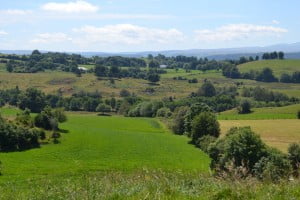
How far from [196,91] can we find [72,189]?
185m

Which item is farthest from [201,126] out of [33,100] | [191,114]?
[33,100]

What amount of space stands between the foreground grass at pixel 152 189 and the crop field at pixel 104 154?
3692 cm

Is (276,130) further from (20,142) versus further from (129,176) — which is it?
(129,176)

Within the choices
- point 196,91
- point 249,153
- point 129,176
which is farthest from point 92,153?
point 196,91

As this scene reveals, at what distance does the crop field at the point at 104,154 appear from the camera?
57.2 meters

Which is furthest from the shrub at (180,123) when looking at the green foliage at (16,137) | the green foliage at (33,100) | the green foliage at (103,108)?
the green foliage at (33,100)

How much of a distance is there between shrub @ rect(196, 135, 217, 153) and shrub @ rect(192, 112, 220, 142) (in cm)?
267

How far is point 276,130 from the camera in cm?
9881

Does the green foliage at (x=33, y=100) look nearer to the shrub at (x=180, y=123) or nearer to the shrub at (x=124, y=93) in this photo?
the shrub at (x=180, y=123)

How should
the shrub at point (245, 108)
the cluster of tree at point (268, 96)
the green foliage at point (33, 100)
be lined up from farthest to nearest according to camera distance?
the cluster of tree at point (268, 96) < the shrub at point (245, 108) < the green foliage at point (33, 100)

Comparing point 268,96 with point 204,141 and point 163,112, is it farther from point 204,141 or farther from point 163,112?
point 204,141

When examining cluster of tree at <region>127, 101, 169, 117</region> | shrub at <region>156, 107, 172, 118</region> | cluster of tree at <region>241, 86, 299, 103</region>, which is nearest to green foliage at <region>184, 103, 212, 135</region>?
shrub at <region>156, 107, 172, 118</region>

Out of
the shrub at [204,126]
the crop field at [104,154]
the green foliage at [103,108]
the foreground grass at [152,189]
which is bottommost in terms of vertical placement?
the green foliage at [103,108]

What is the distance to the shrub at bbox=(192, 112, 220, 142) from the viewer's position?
88562 mm
